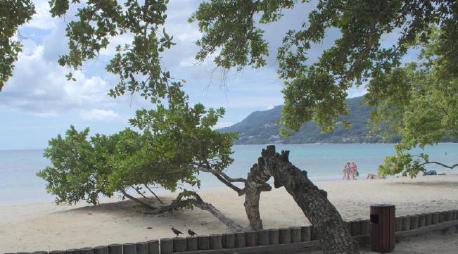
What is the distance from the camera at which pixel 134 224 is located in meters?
13.7

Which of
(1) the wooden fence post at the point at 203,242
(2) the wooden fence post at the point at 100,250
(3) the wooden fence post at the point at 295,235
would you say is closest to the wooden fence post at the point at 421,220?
(3) the wooden fence post at the point at 295,235

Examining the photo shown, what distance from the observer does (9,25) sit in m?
5.93

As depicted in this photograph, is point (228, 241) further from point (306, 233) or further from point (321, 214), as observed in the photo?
point (321, 214)

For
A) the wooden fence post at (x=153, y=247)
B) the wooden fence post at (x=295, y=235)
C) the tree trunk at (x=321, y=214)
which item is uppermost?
the tree trunk at (x=321, y=214)

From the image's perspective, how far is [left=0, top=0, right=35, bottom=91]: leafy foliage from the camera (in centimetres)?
564

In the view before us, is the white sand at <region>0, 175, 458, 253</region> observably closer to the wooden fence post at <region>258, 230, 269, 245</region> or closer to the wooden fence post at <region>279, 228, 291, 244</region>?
the wooden fence post at <region>279, 228, 291, 244</region>

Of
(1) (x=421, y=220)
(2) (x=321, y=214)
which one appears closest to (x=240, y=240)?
(2) (x=321, y=214)

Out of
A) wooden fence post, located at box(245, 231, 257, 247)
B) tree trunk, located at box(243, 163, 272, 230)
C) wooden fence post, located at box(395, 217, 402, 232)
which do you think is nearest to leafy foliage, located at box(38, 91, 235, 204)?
tree trunk, located at box(243, 163, 272, 230)

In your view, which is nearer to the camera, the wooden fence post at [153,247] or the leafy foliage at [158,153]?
the wooden fence post at [153,247]

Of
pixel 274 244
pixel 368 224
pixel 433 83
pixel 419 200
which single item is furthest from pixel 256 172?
pixel 433 83

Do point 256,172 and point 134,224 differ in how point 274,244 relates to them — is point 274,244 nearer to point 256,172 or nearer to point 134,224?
point 256,172

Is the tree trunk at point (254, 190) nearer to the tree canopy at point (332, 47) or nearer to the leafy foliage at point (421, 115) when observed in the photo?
the tree canopy at point (332, 47)

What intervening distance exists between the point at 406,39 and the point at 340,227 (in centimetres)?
592

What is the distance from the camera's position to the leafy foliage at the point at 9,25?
5.64m
